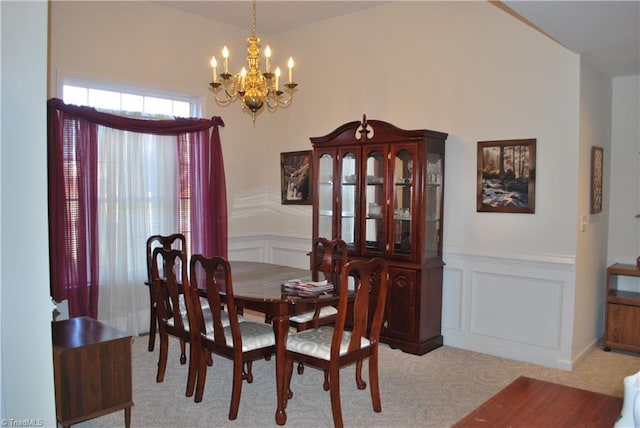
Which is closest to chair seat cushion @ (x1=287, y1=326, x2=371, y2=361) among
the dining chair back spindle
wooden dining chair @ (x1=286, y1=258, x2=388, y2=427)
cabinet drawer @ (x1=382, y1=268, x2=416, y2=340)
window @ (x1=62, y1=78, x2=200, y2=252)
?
wooden dining chair @ (x1=286, y1=258, x2=388, y2=427)

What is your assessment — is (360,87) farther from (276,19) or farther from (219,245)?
(219,245)

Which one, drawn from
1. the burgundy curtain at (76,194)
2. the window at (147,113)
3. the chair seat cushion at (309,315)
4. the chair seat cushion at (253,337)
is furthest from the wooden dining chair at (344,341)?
the window at (147,113)

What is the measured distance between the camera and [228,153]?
18.2 ft

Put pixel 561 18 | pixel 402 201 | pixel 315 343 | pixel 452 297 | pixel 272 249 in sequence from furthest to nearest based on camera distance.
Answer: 1. pixel 272 249
2. pixel 452 297
3. pixel 402 201
4. pixel 315 343
5. pixel 561 18

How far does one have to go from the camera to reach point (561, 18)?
9.47 feet

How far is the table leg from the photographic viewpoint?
3.01 metres

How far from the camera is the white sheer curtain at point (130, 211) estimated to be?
456 centimetres

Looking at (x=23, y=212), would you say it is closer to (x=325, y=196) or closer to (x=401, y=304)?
(x=401, y=304)

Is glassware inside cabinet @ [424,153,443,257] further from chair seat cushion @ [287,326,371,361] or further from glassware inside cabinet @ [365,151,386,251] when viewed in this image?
chair seat cushion @ [287,326,371,361]

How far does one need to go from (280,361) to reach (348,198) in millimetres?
2083

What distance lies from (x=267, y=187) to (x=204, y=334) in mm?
2865

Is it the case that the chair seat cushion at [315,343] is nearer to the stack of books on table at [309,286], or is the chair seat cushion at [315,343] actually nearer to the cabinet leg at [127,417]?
the stack of books on table at [309,286]

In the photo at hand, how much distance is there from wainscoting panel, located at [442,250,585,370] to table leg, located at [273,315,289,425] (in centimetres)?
202

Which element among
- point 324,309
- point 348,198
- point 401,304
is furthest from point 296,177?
point 324,309
